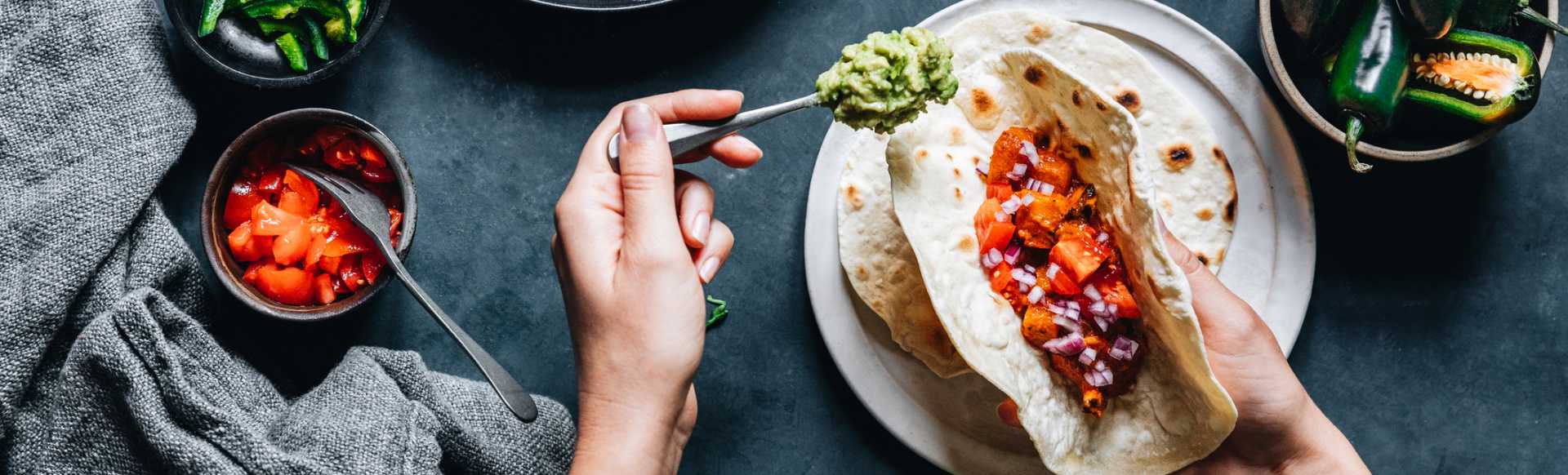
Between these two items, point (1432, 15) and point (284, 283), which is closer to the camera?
point (1432, 15)

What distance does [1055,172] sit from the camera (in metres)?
2.11

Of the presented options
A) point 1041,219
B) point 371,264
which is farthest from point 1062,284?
point 371,264

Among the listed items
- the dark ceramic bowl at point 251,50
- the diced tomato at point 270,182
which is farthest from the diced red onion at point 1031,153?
the diced tomato at point 270,182

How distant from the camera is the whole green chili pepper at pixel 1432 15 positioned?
2080 millimetres

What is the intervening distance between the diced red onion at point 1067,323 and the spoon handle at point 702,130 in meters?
0.70

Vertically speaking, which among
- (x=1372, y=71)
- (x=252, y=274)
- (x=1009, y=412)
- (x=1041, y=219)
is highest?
(x=1372, y=71)

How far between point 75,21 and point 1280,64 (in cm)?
271

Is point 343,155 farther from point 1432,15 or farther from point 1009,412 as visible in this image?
point 1432,15

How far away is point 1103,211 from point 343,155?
1707 mm

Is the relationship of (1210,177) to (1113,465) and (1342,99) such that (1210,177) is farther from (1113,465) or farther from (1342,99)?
(1113,465)

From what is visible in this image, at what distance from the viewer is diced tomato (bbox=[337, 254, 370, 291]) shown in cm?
227

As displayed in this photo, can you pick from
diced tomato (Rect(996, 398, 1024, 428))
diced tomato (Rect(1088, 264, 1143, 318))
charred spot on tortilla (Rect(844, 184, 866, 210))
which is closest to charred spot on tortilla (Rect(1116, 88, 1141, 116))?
diced tomato (Rect(1088, 264, 1143, 318))

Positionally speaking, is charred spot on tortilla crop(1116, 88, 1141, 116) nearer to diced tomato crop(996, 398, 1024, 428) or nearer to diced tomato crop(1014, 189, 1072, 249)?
diced tomato crop(1014, 189, 1072, 249)

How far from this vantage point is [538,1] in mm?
2285
